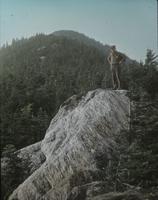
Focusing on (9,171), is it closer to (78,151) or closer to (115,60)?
(78,151)

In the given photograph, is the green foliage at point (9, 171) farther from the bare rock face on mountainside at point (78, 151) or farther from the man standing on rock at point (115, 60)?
the man standing on rock at point (115, 60)

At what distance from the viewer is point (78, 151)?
1330 centimetres

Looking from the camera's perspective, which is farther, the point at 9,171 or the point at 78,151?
the point at 9,171

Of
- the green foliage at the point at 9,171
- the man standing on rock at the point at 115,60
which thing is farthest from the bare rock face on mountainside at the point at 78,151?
the man standing on rock at the point at 115,60

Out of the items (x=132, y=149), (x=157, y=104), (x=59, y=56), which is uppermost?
(x=59, y=56)

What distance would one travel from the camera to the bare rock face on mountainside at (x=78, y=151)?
40.3ft

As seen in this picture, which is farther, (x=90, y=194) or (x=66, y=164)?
(x=66, y=164)

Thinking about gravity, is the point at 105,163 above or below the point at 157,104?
below

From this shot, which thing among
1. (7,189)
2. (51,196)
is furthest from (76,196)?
(7,189)

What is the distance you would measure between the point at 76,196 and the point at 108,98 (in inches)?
188

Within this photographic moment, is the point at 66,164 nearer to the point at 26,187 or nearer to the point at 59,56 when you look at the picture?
the point at 26,187

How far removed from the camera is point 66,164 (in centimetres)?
1303

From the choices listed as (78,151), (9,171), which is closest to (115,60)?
(78,151)

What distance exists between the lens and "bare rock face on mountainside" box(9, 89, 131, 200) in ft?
40.3
